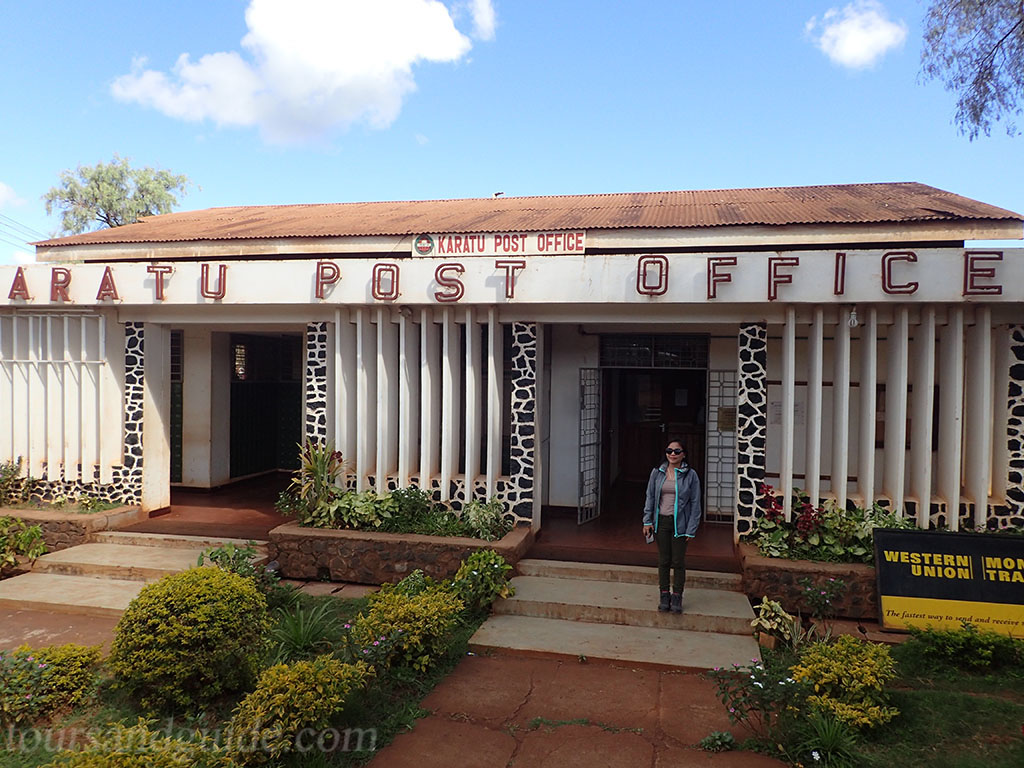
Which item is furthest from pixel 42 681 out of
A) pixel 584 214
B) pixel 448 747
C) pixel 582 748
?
pixel 584 214

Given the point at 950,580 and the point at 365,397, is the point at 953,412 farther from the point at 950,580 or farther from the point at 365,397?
the point at 365,397

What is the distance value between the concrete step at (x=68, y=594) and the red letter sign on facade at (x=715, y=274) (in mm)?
Answer: 6813

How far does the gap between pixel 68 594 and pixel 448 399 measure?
451 centimetres

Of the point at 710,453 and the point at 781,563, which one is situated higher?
the point at 710,453

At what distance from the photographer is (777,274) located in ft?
23.2

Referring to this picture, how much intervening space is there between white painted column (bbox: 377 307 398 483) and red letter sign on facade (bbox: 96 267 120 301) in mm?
3576

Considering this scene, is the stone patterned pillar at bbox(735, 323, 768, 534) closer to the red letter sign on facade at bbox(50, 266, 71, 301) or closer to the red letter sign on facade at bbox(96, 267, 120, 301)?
the red letter sign on facade at bbox(96, 267, 120, 301)

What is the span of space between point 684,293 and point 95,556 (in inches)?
296

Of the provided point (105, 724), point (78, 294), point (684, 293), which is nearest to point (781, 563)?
→ point (684, 293)

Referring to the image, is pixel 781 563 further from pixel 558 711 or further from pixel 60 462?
pixel 60 462

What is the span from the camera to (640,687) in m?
5.09

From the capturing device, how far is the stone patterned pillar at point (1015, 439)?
277 inches

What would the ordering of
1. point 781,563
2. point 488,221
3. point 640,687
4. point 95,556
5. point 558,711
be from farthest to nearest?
point 488,221 → point 95,556 → point 781,563 → point 640,687 → point 558,711

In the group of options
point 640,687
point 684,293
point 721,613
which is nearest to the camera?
point 640,687
